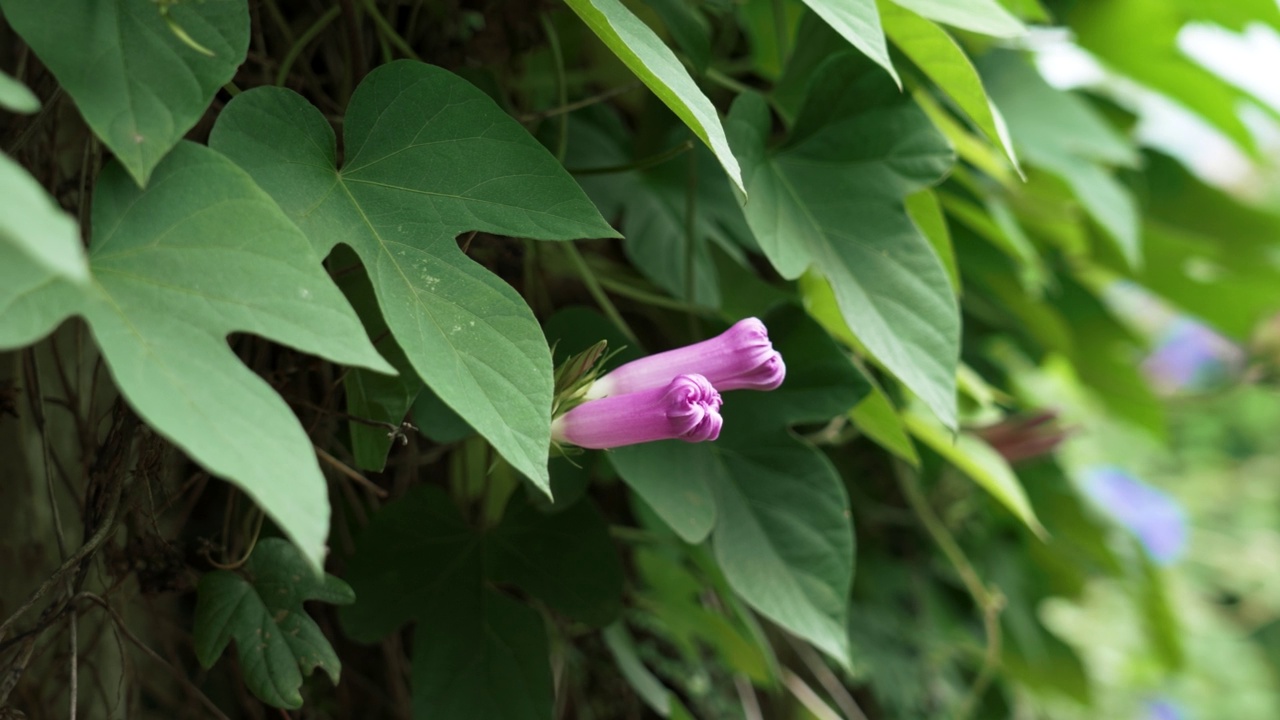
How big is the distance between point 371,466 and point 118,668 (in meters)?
0.26

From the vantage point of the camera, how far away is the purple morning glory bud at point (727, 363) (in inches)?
17.2

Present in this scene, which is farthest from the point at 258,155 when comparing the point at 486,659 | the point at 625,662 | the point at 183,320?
the point at 625,662

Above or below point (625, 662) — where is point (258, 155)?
above

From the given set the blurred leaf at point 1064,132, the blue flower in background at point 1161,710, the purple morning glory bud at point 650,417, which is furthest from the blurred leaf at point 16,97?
the blue flower in background at point 1161,710

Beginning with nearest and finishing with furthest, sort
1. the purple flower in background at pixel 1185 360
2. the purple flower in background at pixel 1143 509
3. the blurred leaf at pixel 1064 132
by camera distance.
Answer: the blurred leaf at pixel 1064 132 < the purple flower in background at pixel 1143 509 < the purple flower in background at pixel 1185 360

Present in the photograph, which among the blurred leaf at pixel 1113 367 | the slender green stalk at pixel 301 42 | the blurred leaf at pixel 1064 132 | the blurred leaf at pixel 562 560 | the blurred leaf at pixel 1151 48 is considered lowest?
the blurred leaf at pixel 1113 367

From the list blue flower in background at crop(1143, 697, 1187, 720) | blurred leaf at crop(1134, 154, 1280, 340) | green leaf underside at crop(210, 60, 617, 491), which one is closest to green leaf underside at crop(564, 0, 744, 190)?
green leaf underside at crop(210, 60, 617, 491)

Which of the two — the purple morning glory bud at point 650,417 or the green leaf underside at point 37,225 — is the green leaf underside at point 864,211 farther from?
the green leaf underside at point 37,225

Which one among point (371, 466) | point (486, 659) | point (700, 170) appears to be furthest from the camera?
point (700, 170)

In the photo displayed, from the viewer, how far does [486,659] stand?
0.57 m

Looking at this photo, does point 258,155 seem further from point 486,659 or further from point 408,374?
point 486,659

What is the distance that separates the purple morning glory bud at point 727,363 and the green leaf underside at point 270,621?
0.18 meters

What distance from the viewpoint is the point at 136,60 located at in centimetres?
34

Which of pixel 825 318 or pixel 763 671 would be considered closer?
pixel 825 318
